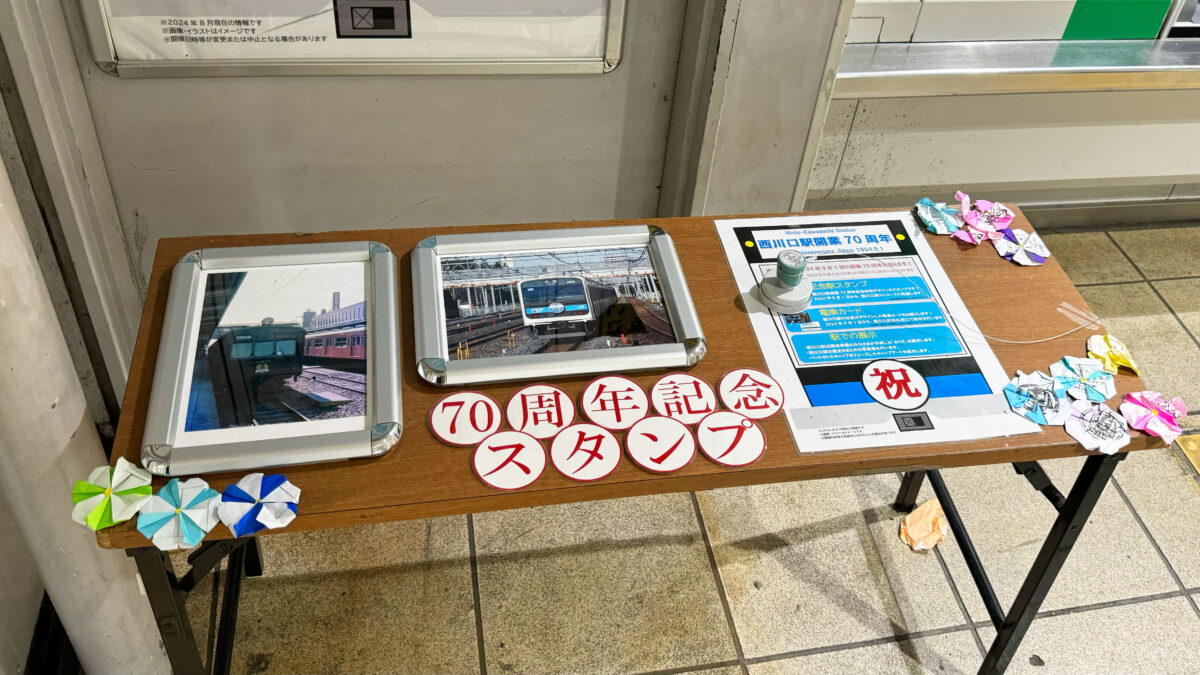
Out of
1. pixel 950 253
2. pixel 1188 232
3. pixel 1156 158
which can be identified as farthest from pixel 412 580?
pixel 1188 232

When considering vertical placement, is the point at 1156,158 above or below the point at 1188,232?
above

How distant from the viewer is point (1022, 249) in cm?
188

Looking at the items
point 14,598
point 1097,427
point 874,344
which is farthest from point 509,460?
point 14,598

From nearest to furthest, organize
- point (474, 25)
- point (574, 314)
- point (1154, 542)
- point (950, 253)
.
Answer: point (574, 314)
point (950, 253)
point (474, 25)
point (1154, 542)

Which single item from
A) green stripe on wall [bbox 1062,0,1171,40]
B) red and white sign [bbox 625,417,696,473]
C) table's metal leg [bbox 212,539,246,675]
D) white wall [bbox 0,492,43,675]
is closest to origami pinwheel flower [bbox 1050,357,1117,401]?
red and white sign [bbox 625,417,696,473]

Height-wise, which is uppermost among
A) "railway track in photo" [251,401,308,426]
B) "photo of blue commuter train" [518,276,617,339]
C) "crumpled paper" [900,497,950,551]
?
"photo of blue commuter train" [518,276,617,339]

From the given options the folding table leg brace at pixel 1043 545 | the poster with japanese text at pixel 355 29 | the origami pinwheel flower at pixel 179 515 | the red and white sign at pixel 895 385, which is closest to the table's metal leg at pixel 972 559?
the folding table leg brace at pixel 1043 545

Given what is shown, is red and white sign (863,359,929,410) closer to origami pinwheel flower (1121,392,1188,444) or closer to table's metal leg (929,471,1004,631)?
origami pinwheel flower (1121,392,1188,444)

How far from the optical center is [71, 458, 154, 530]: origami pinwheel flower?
1267mm

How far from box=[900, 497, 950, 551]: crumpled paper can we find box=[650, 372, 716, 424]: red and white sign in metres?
1.17

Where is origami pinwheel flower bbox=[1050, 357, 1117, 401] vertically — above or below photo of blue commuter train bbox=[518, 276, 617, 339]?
above

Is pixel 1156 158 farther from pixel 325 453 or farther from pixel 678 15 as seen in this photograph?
pixel 325 453

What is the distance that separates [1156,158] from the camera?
3.21 meters

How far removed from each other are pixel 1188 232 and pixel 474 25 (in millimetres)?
3080
